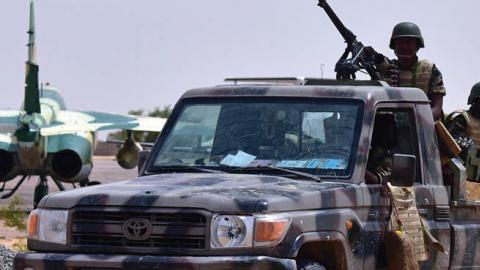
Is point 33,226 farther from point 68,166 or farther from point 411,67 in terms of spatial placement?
point 68,166

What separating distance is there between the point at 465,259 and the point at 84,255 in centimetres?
293

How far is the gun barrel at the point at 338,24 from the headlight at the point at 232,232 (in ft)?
12.8

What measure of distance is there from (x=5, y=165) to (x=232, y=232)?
23528 millimetres

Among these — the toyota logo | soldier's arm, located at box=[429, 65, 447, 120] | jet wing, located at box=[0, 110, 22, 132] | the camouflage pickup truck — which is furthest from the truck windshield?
jet wing, located at box=[0, 110, 22, 132]

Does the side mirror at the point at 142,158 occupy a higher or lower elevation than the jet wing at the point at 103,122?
higher

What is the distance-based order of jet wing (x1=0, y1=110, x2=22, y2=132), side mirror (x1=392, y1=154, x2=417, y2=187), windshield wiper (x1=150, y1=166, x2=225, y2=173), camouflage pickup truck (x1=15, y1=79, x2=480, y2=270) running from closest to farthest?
camouflage pickup truck (x1=15, y1=79, x2=480, y2=270) → side mirror (x1=392, y1=154, x2=417, y2=187) → windshield wiper (x1=150, y1=166, x2=225, y2=173) → jet wing (x1=0, y1=110, x2=22, y2=132)

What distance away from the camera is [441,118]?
922 centimetres

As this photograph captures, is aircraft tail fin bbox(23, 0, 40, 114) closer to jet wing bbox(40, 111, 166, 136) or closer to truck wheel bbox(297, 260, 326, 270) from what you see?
jet wing bbox(40, 111, 166, 136)

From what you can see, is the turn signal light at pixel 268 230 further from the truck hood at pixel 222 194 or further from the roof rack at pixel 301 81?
the roof rack at pixel 301 81

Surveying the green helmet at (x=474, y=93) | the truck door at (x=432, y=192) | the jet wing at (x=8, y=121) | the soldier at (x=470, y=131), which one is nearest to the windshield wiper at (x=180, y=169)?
the truck door at (x=432, y=192)

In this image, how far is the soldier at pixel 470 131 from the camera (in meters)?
9.51

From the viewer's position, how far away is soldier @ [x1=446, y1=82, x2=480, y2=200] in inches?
374

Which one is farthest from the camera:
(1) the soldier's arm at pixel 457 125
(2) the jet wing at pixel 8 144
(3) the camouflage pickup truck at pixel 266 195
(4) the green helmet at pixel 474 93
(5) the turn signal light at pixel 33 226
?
(2) the jet wing at pixel 8 144

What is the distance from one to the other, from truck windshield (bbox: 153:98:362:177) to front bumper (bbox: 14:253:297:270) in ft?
3.73
